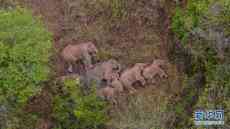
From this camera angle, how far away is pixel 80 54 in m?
7.72

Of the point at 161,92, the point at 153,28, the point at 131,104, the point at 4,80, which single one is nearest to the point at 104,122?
the point at 131,104

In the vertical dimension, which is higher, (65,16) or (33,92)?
(65,16)

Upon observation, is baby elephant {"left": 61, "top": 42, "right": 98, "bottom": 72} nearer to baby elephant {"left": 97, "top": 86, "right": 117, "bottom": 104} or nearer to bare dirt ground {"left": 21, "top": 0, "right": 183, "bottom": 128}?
bare dirt ground {"left": 21, "top": 0, "right": 183, "bottom": 128}

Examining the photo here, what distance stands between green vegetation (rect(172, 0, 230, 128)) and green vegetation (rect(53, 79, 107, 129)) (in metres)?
1.17

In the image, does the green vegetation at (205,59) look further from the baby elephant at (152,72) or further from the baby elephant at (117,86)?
the baby elephant at (117,86)

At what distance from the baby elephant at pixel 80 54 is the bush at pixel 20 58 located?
0.80m

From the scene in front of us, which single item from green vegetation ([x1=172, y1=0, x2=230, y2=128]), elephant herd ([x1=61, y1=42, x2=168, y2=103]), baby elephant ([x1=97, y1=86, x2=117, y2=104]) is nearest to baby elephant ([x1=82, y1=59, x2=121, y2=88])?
elephant herd ([x1=61, y1=42, x2=168, y2=103])

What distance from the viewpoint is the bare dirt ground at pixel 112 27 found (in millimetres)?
7996

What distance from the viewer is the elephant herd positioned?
24.0 feet

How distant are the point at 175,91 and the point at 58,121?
72.2 inches

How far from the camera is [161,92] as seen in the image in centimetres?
747

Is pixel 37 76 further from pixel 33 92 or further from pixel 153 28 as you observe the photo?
pixel 153 28

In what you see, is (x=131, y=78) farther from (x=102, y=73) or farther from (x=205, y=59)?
(x=205, y=59)

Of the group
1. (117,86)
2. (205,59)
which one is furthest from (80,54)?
(205,59)
